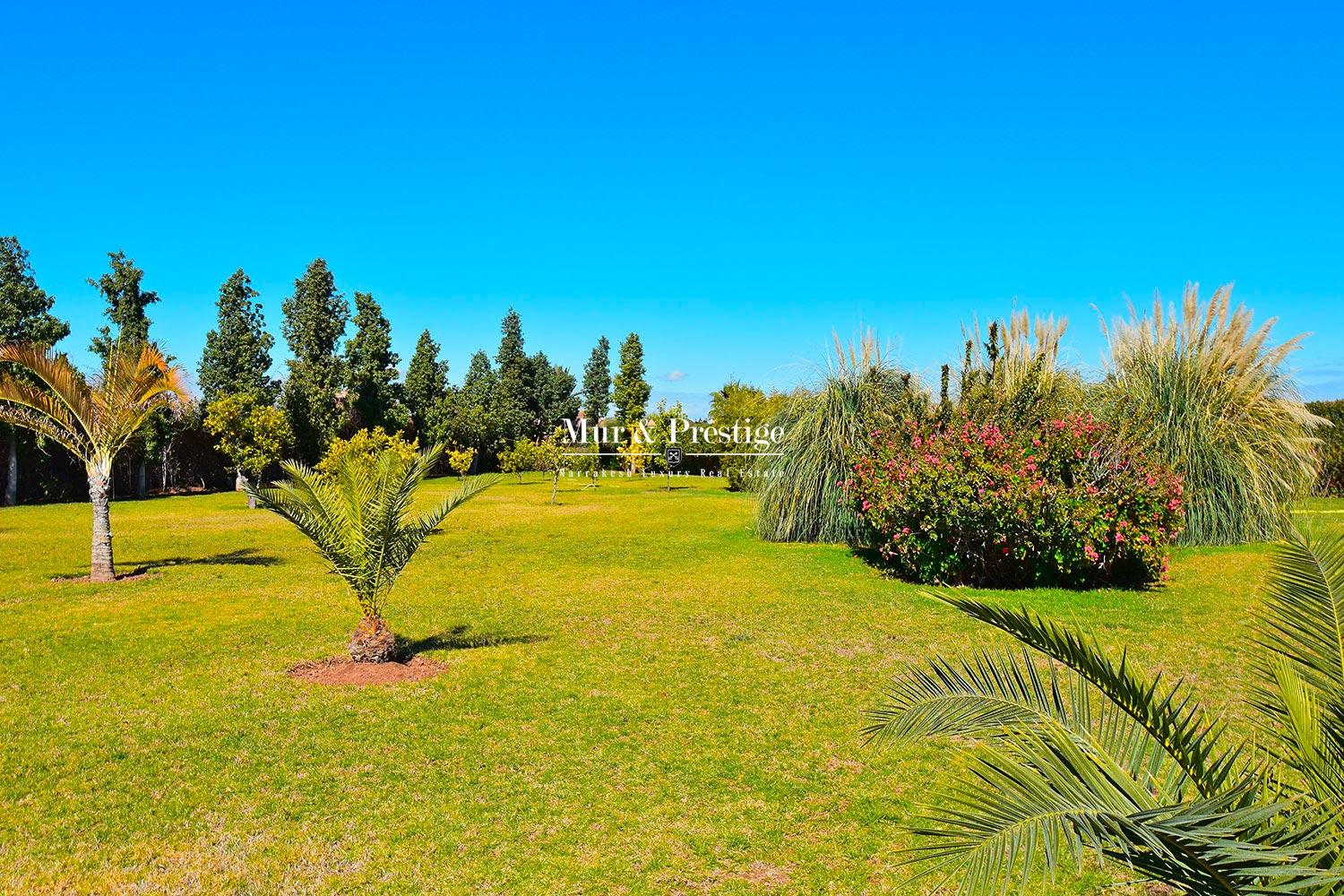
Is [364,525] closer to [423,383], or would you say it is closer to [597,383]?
[423,383]

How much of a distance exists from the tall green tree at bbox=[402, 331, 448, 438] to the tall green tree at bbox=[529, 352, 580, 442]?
6.51 meters

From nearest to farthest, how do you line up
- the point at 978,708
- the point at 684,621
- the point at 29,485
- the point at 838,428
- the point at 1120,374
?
the point at 978,708 → the point at 684,621 → the point at 838,428 → the point at 1120,374 → the point at 29,485

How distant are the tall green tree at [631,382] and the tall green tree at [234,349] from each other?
67.8 feet

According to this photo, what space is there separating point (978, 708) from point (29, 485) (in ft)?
90.3

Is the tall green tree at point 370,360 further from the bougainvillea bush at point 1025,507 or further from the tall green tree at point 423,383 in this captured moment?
the bougainvillea bush at point 1025,507

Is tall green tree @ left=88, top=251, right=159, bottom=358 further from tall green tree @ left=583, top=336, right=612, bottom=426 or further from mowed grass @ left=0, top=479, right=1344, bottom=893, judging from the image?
tall green tree @ left=583, top=336, right=612, bottom=426

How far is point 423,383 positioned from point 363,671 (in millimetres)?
32854

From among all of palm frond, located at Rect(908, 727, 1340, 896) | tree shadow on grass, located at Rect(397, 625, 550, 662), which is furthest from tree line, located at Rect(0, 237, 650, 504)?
palm frond, located at Rect(908, 727, 1340, 896)

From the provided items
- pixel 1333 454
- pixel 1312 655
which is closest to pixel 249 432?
pixel 1312 655

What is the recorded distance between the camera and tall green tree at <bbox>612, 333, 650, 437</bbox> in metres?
47.7

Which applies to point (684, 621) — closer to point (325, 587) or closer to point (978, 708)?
point (325, 587)

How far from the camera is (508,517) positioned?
19016 mm

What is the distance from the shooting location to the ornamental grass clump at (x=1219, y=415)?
12.3m

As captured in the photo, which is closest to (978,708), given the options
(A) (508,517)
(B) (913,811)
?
(B) (913,811)
